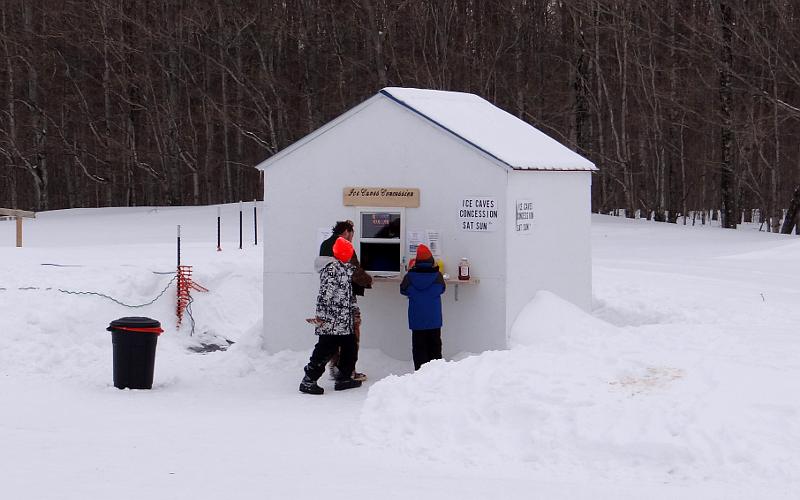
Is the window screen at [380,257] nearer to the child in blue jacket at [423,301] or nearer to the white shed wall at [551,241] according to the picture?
the child in blue jacket at [423,301]

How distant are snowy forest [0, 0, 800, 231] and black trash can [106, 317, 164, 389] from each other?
21952 millimetres

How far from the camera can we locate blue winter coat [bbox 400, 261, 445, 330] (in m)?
11.7

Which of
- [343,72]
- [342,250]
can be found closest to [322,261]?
[342,250]

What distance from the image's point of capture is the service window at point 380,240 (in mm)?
12594

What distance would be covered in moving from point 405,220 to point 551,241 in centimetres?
186

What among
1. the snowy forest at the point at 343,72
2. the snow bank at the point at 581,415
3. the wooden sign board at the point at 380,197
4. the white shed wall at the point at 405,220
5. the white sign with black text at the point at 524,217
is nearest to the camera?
the snow bank at the point at 581,415

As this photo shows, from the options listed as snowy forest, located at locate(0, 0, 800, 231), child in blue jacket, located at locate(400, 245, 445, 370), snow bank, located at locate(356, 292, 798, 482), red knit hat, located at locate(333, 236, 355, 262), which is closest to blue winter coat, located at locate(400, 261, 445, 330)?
child in blue jacket, located at locate(400, 245, 445, 370)

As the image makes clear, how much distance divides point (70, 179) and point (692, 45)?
26316mm

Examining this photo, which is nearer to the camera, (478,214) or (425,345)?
(425,345)

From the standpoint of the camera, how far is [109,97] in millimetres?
39500

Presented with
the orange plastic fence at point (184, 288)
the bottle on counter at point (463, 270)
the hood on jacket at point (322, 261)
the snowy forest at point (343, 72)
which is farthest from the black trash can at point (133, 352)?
the snowy forest at point (343, 72)

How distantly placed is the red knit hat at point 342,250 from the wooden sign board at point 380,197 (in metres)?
1.29

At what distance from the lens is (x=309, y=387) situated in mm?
11641

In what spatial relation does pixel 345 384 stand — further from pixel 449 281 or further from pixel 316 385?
pixel 449 281
